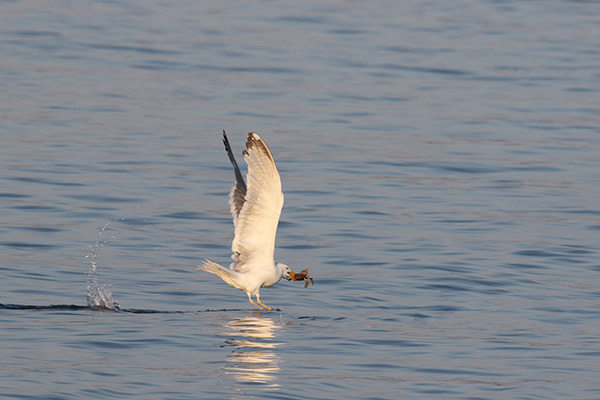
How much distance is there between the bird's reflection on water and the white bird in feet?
1.45

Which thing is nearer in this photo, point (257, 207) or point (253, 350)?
point (253, 350)

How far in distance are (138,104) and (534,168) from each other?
329 inches

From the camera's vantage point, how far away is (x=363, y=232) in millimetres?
17047

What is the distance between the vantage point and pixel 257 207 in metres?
12.3

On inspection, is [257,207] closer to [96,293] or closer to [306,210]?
[96,293]

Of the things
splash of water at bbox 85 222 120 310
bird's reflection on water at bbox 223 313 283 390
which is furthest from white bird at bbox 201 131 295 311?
splash of water at bbox 85 222 120 310

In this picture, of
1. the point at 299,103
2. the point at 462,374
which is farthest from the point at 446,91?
the point at 462,374

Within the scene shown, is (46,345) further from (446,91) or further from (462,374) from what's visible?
(446,91)

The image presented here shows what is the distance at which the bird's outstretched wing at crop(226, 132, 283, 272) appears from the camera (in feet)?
39.7

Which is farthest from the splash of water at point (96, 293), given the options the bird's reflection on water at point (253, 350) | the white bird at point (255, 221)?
the bird's reflection on water at point (253, 350)

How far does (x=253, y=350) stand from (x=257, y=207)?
57.4 inches

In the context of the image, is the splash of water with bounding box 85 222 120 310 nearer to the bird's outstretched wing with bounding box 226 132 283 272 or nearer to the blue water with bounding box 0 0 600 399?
the blue water with bounding box 0 0 600 399

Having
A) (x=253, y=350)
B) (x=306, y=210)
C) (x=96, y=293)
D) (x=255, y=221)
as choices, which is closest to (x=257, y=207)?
(x=255, y=221)

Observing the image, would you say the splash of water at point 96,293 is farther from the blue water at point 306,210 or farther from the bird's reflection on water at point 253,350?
the bird's reflection on water at point 253,350
